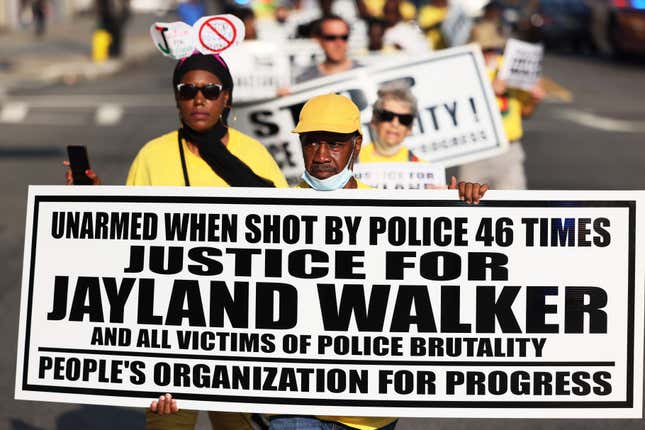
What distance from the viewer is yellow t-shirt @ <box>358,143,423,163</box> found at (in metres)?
7.60

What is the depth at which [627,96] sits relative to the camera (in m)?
28.9

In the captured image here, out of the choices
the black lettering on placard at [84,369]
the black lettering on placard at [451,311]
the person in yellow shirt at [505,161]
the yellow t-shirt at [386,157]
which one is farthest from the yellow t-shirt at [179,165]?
the person in yellow shirt at [505,161]

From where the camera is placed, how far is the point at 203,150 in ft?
18.8

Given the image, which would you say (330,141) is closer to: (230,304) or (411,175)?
(230,304)

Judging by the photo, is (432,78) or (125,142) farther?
(125,142)

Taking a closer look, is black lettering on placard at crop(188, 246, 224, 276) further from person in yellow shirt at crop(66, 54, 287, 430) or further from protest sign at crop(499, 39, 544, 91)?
protest sign at crop(499, 39, 544, 91)

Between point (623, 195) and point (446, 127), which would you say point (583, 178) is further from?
point (623, 195)

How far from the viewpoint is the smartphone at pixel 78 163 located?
565 centimetres

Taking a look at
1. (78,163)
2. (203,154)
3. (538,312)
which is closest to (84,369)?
(78,163)

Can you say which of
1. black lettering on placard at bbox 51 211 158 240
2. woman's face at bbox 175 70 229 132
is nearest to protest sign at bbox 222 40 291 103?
woman's face at bbox 175 70 229 132

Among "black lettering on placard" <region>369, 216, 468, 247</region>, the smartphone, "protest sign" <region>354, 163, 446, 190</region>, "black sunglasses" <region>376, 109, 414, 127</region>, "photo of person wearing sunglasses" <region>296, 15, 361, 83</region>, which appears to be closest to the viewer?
"black lettering on placard" <region>369, 216, 468, 247</region>

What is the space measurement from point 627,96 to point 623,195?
953 inches

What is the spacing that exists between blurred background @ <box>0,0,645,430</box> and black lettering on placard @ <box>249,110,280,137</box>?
2040mm

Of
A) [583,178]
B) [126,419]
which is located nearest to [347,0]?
[583,178]
